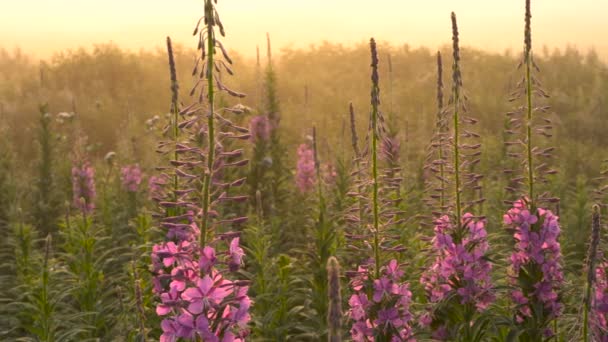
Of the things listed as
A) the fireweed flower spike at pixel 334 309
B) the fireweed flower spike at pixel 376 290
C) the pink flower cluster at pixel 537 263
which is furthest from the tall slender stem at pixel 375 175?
the fireweed flower spike at pixel 334 309

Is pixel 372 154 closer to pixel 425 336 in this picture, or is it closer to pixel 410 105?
pixel 425 336

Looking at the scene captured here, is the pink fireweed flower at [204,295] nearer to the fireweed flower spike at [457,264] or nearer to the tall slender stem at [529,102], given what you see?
the fireweed flower spike at [457,264]

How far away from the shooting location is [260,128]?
31.6ft

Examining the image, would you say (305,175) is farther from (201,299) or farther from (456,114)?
(201,299)

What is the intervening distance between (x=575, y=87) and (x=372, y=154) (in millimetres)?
20374

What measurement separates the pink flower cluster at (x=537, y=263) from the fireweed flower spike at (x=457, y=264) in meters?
0.32

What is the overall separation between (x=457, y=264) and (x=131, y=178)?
6815 mm

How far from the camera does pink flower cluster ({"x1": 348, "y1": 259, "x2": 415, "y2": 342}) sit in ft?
9.98

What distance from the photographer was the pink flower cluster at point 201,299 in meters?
2.26

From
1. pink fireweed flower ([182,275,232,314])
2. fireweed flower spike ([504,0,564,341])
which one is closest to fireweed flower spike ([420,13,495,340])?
fireweed flower spike ([504,0,564,341])

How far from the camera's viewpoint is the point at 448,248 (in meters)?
3.52

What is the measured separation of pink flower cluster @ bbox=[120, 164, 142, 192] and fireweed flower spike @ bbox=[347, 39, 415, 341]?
671 centimetres

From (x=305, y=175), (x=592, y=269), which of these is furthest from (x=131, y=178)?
(x=592, y=269)

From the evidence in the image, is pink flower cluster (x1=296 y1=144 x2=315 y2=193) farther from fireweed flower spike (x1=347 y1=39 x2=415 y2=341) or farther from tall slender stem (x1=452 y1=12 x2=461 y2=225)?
fireweed flower spike (x1=347 y1=39 x2=415 y2=341)
